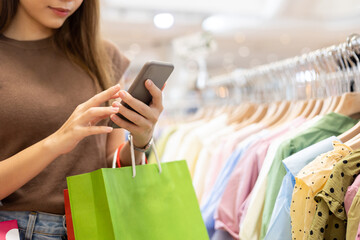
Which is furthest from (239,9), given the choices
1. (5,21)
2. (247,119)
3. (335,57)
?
(5,21)

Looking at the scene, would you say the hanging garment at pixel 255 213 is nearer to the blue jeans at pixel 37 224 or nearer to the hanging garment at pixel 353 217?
the hanging garment at pixel 353 217

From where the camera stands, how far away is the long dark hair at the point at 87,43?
122 centimetres

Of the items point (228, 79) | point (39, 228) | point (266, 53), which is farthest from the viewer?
point (266, 53)

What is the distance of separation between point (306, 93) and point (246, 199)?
0.64m

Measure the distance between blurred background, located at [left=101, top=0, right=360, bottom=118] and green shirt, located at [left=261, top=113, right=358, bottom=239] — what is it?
333cm

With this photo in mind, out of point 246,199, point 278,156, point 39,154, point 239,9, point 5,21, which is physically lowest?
point 246,199

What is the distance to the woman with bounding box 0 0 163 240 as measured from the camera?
930mm

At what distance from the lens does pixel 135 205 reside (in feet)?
3.20

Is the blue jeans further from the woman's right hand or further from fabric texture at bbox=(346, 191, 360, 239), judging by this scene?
fabric texture at bbox=(346, 191, 360, 239)

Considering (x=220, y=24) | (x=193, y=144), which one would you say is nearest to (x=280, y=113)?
(x=193, y=144)

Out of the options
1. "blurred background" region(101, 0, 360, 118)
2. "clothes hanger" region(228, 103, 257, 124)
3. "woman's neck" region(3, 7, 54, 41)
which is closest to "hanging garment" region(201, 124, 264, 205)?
"clothes hanger" region(228, 103, 257, 124)

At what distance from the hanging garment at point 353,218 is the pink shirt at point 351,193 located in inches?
1.4

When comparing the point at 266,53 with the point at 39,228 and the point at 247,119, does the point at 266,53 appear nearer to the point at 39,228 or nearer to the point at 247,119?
the point at 247,119

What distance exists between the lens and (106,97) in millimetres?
918
